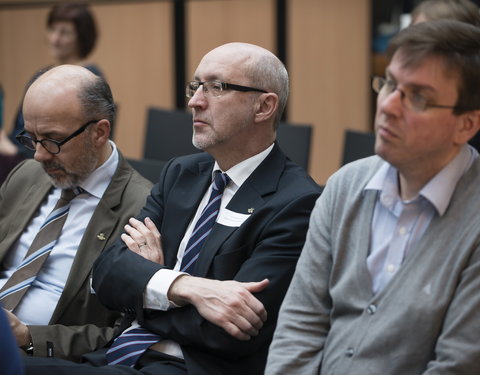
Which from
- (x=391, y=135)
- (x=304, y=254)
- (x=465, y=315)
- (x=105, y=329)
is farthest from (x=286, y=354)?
(x=105, y=329)

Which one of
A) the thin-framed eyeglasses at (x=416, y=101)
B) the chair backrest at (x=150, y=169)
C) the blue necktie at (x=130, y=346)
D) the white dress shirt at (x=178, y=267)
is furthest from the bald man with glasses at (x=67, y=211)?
the thin-framed eyeglasses at (x=416, y=101)

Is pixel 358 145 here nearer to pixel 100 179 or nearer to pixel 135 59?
pixel 100 179

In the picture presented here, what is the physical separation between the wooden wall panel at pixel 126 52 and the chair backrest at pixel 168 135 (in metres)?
2.79

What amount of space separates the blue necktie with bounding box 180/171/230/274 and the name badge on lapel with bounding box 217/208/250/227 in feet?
0.12

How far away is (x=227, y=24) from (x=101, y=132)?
4.08 meters

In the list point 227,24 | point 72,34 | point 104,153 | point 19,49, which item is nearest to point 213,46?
point 227,24

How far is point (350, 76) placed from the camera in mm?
6520

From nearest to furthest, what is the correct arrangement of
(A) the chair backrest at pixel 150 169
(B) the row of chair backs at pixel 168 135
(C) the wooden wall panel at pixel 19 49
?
(A) the chair backrest at pixel 150 169 < (B) the row of chair backs at pixel 168 135 < (C) the wooden wall panel at pixel 19 49

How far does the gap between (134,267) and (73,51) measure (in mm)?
2938

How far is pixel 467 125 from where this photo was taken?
1.89 metres

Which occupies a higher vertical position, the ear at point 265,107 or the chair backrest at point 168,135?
the ear at point 265,107

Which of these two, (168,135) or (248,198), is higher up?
(248,198)

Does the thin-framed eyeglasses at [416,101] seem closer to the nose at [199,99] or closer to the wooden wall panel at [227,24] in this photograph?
the nose at [199,99]

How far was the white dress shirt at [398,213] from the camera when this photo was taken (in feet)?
6.16
